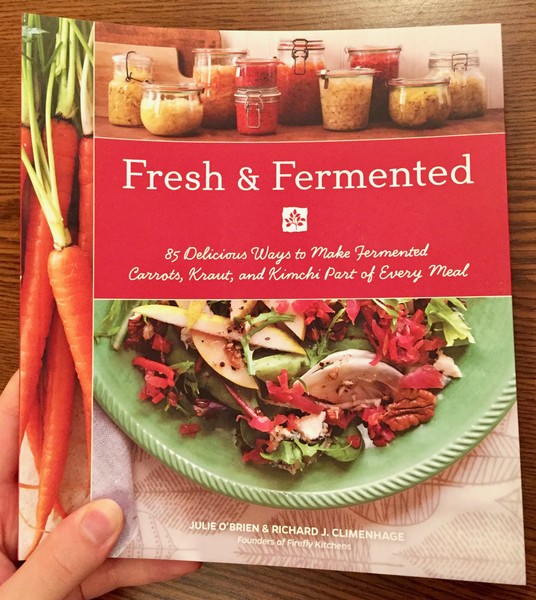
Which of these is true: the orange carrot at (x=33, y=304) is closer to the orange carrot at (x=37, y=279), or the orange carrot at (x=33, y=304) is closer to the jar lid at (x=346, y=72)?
the orange carrot at (x=37, y=279)

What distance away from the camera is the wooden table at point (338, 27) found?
497 mm

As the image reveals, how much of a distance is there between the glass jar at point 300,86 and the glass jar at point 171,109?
0.08 metres

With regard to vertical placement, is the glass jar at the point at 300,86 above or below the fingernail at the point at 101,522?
above

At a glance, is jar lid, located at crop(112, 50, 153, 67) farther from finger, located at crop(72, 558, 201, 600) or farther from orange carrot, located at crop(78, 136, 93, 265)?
finger, located at crop(72, 558, 201, 600)

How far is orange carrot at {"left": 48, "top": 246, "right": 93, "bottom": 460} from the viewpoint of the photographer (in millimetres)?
508

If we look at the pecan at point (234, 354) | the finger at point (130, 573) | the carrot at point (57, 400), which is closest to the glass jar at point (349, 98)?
the pecan at point (234, 354)

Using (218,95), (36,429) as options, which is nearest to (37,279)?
(36,429)

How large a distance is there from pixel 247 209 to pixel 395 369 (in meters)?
0.20

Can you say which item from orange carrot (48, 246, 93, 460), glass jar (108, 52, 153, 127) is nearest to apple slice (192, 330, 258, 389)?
orange carrot (48, 246, 93, 460)

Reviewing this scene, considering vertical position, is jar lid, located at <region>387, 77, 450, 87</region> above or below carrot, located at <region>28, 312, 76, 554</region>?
above

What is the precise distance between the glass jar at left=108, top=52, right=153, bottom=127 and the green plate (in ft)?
0.96

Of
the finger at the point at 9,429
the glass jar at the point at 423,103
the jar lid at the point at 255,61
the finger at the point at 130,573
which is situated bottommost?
the finger at the point at 130,573

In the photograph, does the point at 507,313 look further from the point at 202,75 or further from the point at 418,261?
the point at 202,75

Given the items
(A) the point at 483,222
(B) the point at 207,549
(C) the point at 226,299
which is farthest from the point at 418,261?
(B) the point at 207,549
